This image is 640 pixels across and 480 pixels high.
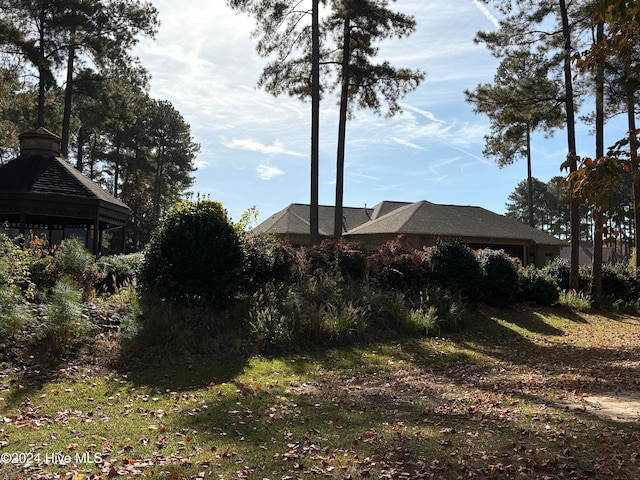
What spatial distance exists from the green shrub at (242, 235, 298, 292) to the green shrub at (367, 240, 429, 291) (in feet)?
8.69

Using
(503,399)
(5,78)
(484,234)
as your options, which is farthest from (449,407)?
(5,78)

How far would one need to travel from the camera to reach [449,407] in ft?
19.7

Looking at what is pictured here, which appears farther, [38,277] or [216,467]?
[38,277]

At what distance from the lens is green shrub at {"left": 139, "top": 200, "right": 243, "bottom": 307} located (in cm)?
950

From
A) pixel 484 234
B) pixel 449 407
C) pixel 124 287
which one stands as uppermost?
pixel 484 234

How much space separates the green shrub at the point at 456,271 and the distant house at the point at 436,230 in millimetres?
12547

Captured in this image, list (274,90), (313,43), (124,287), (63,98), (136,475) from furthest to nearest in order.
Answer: (63,98)
(274,90)
(313,43)
(124,287)
(136,475)

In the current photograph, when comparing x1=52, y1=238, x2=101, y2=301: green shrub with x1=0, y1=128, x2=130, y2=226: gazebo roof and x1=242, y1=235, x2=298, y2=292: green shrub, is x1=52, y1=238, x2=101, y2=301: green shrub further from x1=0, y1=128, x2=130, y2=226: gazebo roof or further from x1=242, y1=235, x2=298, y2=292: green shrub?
x1=0, y1=128, x2=130, y2=226: gazebo roof

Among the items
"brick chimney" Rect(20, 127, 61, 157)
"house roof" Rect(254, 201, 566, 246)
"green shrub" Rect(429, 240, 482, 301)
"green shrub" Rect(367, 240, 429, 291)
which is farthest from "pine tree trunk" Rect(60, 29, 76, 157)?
"green shrub" Rect(429, 240, 482, 301)

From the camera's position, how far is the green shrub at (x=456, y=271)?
1361cm

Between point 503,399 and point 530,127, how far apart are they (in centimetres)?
1721

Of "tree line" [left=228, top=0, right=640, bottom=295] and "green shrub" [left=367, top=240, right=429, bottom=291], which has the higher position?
"tree line" [left=228, top=0, right=640, bottom=295]

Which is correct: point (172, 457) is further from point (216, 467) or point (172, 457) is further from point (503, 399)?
point (503, 399)

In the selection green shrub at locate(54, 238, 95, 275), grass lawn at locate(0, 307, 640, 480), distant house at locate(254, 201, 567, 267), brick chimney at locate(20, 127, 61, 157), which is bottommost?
grass lawn at locate(0, 307, 640, 480)
